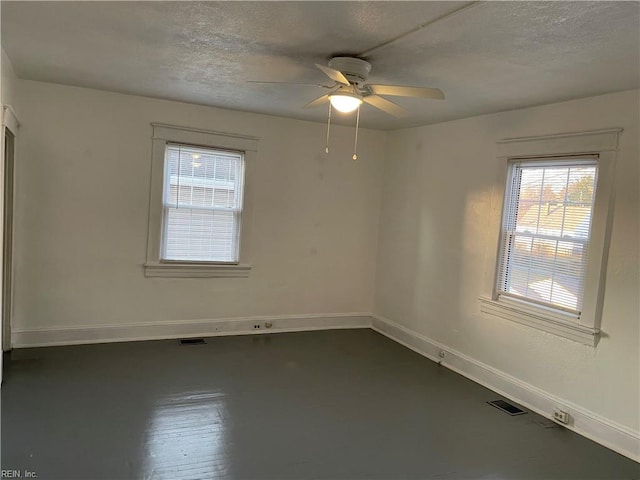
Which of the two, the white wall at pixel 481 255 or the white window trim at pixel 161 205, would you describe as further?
the white window trim at pixel 161 205

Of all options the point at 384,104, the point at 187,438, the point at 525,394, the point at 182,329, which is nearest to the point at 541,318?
the point at 525,394

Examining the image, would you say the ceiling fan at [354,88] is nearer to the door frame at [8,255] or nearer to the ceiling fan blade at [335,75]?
the ceiling fan blade at [335,75]

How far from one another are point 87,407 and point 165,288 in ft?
6.06

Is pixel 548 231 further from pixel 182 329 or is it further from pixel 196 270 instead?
pixel 182 329

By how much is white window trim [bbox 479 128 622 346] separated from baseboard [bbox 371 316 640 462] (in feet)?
1.77

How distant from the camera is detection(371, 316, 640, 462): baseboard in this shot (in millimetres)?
3273

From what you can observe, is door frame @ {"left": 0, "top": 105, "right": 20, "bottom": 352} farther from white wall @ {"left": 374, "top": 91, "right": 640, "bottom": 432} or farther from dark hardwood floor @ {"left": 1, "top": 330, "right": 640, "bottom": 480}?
white wall @ {"left": 374, "top": 91, "right": 640, "bottom": 432}

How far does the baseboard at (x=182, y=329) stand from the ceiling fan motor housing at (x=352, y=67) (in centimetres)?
333

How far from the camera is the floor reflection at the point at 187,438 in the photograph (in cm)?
266

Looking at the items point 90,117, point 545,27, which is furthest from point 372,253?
point 545,27

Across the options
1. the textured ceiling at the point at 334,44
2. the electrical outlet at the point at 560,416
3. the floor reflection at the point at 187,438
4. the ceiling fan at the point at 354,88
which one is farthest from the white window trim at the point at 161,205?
the electrical outlet at the point at 560,416

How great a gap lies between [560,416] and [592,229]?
58.4 inches

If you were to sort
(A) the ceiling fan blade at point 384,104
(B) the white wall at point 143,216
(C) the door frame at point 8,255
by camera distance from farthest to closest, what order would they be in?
(B) the white wall at point 143,216 → (C) the door frame at point 8,255 → (A) the ceiling fan blade at point 384,104

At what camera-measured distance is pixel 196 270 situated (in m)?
5.16
